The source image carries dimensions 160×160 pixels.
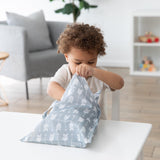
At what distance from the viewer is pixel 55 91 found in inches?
59.6

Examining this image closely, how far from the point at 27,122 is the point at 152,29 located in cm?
386

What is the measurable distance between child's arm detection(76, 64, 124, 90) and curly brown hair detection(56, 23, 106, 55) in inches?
4.0

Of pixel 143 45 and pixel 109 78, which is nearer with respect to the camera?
pixel 109 78

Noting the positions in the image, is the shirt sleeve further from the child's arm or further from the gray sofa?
the gray sofa

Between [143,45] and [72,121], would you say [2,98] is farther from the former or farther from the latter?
[72,121]

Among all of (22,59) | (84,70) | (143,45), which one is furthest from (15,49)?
(84,70)

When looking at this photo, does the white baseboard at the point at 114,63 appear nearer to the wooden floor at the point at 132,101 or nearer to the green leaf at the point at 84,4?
the wooden floor at the point at 132,101

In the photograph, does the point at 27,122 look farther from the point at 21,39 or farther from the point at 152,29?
the point at 152,29

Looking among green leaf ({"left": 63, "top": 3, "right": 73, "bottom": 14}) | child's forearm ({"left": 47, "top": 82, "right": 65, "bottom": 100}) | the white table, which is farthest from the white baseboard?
the white table

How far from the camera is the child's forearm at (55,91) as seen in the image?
150 centimetres

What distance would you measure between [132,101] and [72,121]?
2508 mm

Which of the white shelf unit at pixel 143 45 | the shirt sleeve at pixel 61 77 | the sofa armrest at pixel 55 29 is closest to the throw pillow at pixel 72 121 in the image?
the shirt sleeve at pixel 61 77

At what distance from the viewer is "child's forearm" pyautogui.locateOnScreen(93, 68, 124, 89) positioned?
4.87 ft

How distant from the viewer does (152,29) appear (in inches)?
197
